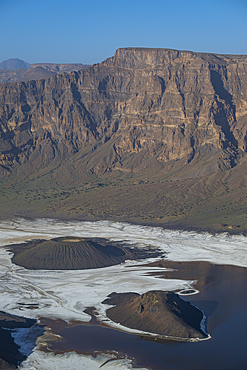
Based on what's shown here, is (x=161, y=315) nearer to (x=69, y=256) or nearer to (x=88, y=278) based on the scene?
(x=88, y=278)

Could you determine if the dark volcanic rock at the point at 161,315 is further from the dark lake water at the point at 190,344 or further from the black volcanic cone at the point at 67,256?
the black volcanic cone at the point at 67,256

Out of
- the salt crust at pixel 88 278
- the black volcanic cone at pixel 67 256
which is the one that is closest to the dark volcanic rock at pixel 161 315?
the salt crust at pixel 88 278

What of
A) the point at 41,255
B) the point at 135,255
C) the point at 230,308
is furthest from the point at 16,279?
the point at 230,308

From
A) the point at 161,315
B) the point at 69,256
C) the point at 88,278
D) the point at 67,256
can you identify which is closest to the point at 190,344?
the point at 161,315

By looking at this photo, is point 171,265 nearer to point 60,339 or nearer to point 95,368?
point 60,339

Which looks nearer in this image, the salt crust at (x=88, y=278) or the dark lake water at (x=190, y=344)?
the dark lake water at (x=190, y=344)

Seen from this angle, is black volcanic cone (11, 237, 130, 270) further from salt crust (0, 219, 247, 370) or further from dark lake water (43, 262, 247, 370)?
dark lake water (43, 262, 247, 370)

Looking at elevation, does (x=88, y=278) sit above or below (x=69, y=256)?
below
